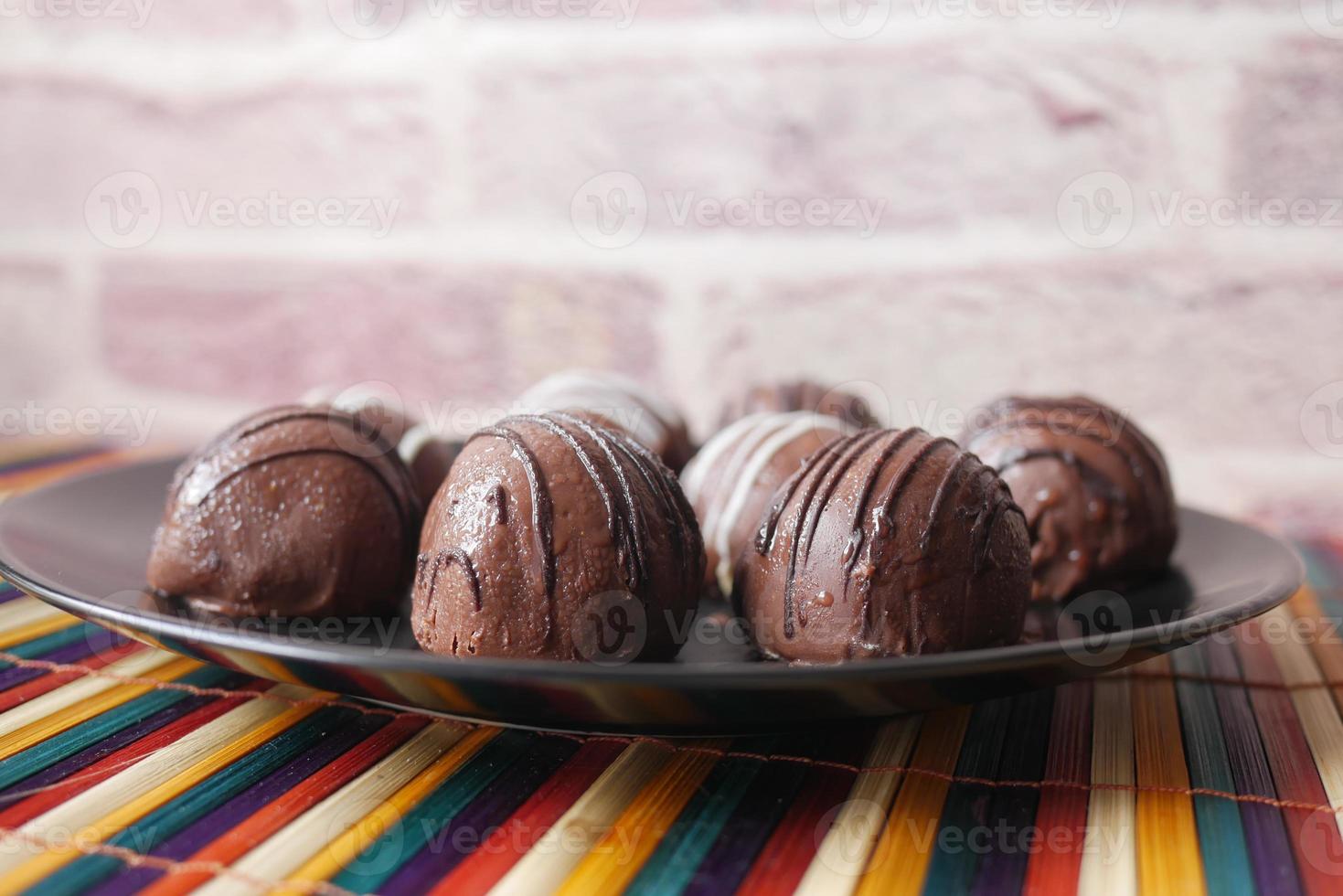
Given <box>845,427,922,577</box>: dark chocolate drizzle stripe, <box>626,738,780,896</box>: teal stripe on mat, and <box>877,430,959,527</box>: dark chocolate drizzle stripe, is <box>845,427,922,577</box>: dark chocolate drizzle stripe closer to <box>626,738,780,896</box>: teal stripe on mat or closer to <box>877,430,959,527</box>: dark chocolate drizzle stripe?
A: <box>877,430,959,527</box>: dark chocolate drizzle stripe

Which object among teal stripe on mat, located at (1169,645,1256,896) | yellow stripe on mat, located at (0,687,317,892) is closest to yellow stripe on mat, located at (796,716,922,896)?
teal stripe on mat, located at (1169,645,1256,896)

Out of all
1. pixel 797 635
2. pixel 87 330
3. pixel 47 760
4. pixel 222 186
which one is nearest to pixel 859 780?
pixel 797 635

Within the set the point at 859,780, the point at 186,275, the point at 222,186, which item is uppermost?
the point at 222,186

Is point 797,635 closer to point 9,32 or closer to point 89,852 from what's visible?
point 89,852

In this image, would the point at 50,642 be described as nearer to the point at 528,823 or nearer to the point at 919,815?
the point at 528,823

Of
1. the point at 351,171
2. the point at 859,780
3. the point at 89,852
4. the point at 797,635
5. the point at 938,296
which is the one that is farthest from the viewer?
the point at 351,171

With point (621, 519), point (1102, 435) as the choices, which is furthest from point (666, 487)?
point (1102, 435)

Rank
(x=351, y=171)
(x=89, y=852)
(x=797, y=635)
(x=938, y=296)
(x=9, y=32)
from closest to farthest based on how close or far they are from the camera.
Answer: (x=89, y=852), (x=797, y=635), (x=938, y=296), (x=351, y=171), (x=9, y=32)

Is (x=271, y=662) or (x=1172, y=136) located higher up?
(x=1172, y=136)

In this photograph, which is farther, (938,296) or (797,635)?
(938,296)
